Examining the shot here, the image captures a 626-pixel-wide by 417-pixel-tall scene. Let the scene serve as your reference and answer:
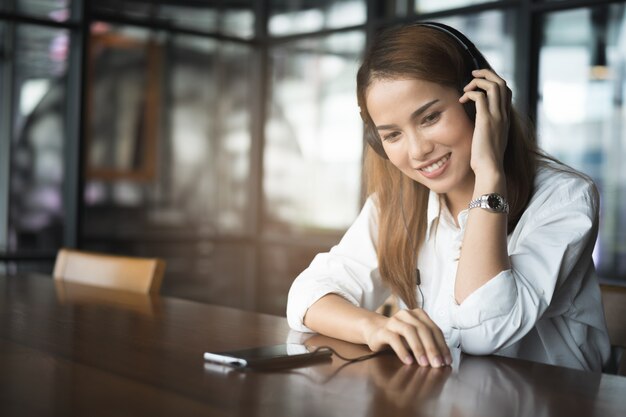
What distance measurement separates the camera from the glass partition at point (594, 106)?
3613 mm

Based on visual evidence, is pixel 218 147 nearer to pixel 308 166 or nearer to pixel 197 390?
pixel 308 166

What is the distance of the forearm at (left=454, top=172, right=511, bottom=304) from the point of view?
1.37m

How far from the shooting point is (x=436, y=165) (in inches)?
63.1

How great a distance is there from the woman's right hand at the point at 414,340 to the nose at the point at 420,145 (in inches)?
16.6

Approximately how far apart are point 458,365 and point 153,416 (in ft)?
1.70

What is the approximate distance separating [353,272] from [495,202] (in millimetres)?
434

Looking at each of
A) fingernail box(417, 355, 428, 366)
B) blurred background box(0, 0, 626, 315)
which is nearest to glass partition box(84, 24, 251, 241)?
blurred background box(0, 0, 626, 315)

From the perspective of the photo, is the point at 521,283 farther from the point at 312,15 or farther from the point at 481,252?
the point at 312,15

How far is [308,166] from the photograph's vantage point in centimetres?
516

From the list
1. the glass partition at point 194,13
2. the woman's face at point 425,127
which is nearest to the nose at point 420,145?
the woman's face at point 425,127

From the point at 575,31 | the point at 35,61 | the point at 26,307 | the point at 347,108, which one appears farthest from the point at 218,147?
the point at 26,307

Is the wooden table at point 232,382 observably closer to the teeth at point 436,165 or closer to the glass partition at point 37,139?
the teeth at point 436,165

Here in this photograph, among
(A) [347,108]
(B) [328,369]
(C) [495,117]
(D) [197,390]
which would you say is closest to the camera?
(D) [197,390]

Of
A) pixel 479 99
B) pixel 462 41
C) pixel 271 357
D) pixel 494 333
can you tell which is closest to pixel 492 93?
pixel 479 99
